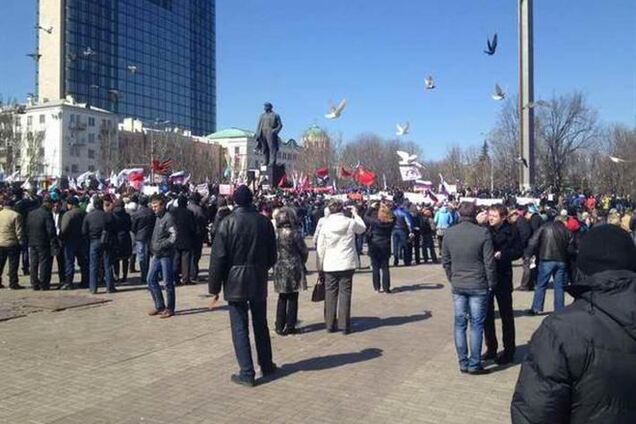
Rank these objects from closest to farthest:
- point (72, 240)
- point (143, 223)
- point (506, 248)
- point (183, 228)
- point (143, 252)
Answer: point (506, 248), point (183, 228), point (143, 223), point (72, 240), point (143, 252)

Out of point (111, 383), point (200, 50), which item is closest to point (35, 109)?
point (200, 50)

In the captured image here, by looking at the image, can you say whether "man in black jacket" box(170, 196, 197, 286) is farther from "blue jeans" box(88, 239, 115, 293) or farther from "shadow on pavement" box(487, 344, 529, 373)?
"shadow on pavement" box(487, 344, 529, 373)

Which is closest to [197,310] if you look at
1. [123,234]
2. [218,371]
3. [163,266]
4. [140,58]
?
[163,266]

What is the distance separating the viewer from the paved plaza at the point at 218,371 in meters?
5.40

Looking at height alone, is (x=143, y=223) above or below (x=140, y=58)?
below

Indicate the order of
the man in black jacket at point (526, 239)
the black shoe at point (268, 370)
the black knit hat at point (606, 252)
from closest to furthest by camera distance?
the black knit hat at point (606, 252)
the black shoe at point (268, 370)
the man in black jacket at point (526, 239)

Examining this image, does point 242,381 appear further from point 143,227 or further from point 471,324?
point 143,227

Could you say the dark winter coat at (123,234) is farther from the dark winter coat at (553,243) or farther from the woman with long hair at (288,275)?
the dark winter coat at (553,243)

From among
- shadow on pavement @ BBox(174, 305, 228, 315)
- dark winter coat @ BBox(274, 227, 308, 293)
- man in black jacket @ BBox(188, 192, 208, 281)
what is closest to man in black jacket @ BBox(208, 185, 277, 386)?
dark winter coat @ BBox(274, 227, 308, 293)

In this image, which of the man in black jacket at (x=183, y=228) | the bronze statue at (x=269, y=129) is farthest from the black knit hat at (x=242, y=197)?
the bronze statue at (x=269, y=129)

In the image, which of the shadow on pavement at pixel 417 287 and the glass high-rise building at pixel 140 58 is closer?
the shadow on pavement at pixel 417 287

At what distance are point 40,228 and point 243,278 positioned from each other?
7.57 metres

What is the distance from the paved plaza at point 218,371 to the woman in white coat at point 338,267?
0.28 m

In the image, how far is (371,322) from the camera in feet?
30.8
